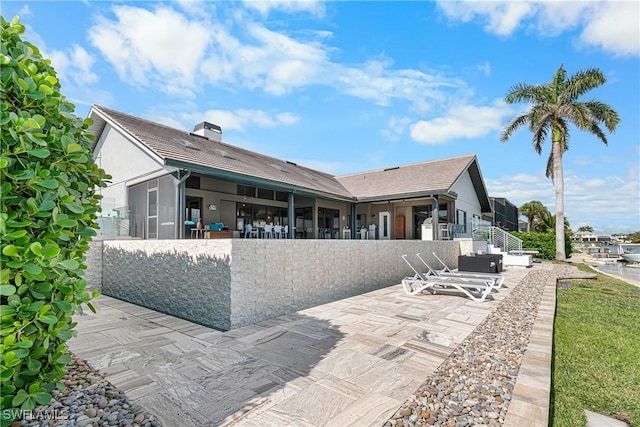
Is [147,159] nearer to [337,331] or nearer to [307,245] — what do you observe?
[307,245]

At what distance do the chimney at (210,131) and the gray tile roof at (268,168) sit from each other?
1128mm

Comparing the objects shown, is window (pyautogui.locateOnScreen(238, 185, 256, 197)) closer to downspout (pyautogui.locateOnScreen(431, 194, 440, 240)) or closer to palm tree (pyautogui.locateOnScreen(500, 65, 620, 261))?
downspout (pyautogui.locateOnScreen(431, 194, 440, 240))

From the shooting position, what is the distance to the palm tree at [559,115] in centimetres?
1886

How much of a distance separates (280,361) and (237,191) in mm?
11448

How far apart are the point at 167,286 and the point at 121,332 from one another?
5.23ft

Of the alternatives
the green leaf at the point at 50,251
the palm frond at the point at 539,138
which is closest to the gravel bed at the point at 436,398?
the green leaf at the point at 50,251

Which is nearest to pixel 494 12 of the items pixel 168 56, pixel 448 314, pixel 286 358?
pixel 448 314

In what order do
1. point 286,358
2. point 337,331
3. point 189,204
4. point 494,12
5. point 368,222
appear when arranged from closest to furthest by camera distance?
point 286,358 < point 337,331 < point 494,12 < point 189,204 < point 368,222

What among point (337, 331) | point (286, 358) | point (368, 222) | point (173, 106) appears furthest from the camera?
point (368, 222)

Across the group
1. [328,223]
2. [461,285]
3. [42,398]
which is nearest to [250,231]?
[328,223]

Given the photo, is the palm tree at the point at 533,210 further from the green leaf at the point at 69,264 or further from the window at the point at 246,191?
the green leaf at the point at 69,264

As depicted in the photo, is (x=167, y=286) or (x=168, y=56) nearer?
(x=167, y=286)

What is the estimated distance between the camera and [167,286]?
704 cm

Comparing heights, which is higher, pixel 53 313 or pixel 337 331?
pixel 53 313
